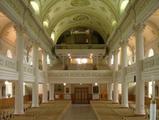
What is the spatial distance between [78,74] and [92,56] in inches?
363

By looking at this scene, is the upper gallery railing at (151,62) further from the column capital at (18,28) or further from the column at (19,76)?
the column capital at (18,28)

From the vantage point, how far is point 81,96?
47.8 meters

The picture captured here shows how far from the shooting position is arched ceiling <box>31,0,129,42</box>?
103ft

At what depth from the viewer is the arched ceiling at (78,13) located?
103 ft

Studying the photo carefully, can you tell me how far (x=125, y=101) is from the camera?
2861cm

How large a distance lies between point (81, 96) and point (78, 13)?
1341cm

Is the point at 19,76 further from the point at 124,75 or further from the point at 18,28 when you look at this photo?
→ the point at 124,75

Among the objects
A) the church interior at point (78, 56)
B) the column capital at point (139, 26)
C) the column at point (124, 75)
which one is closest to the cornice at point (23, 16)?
the church interior at point (78, 56)

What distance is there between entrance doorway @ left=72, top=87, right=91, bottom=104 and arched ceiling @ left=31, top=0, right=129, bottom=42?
8399 millimetres

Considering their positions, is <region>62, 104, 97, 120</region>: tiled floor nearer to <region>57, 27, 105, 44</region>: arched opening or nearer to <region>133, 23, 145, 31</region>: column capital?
<region>133, 23, 145, 31</region>: column capital

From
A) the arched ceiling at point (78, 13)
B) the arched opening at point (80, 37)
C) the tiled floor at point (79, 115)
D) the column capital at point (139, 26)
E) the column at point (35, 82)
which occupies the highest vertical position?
the arched ceiling at point (78, 13)

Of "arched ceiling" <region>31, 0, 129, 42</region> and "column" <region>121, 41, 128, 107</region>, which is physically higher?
"arched ceiling" <region>31, 0, 129, 42</region>

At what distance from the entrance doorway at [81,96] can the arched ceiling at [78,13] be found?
8399mm

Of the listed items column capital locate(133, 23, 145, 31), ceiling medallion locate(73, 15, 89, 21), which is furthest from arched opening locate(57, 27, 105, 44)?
column capital locate(133, 23, 145, 31)
